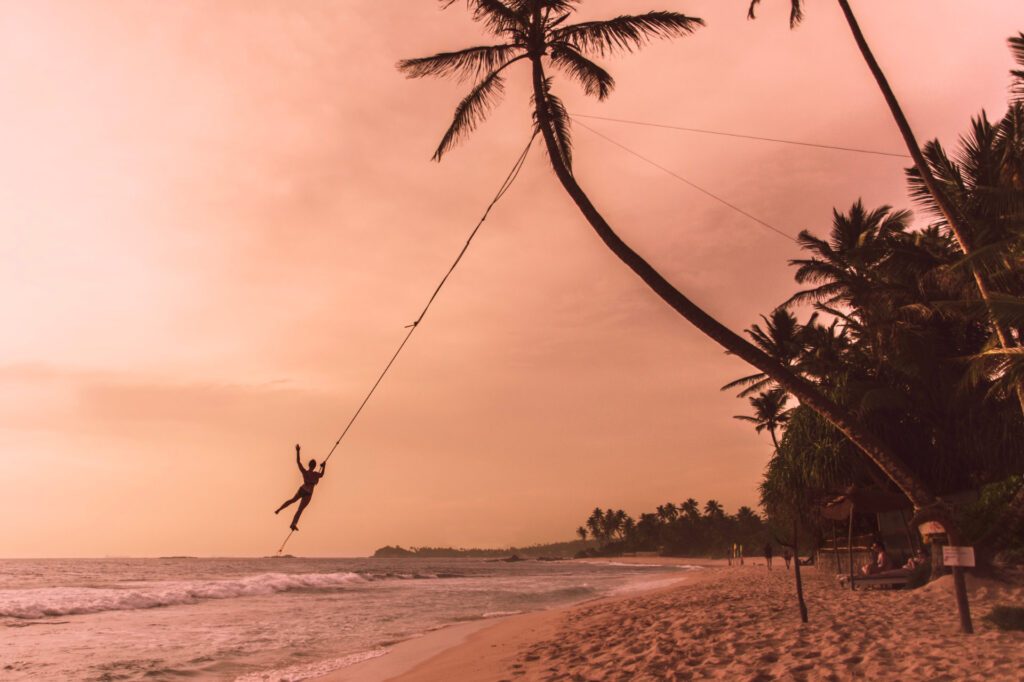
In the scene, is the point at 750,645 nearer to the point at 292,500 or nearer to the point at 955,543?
the point at 955,543

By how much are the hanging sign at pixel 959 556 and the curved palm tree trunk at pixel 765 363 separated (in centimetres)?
87

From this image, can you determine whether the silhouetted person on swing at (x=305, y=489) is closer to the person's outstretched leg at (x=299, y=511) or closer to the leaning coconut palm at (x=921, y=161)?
the person's outstretched leg at (x=299, y=511)

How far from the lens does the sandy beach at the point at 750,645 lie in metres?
7.59

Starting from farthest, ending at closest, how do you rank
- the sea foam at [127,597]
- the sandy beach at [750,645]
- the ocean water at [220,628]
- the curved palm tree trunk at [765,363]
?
1. the sea foam at [127,597]
2. the ocean water at [220,628]
3. the curved palm tree trunk at [765,363]
4. the sandy beach at [750,645]

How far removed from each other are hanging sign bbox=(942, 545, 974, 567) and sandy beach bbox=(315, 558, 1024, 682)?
932 mm

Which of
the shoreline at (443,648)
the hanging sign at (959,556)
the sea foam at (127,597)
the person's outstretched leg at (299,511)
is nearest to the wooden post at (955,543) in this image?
the hanging sign at (959,556)

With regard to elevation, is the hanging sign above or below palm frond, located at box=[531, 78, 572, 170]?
below

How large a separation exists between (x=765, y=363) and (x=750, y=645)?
4003 mm

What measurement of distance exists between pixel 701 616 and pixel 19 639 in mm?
18386

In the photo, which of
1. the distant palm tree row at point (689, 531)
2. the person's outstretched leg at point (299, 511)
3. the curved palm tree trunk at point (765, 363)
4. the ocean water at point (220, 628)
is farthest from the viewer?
the distant palm tree row at point (689, 531)

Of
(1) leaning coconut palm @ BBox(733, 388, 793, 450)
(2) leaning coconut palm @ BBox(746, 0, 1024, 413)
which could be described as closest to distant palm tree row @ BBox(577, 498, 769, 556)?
(1) leaning coconut palm @ BBox(733, 388, 793, 450)

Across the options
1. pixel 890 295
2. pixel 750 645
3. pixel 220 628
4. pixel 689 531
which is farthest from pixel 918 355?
pixel 689 531

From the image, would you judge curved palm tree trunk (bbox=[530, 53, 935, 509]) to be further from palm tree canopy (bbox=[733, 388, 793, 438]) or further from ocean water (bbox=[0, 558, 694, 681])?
palm tree canopy (bbox=[733, 388, 793, 438])

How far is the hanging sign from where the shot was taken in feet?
28.5
